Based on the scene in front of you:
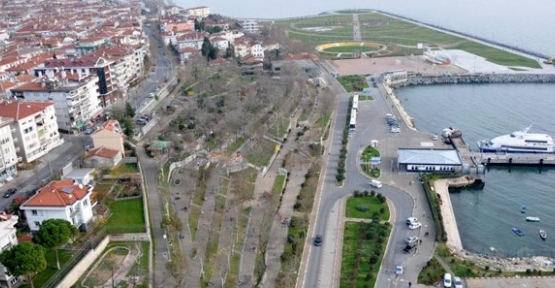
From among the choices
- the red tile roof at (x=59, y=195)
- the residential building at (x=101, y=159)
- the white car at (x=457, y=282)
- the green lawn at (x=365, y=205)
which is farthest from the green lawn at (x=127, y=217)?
the white car at (x=457, y=282)

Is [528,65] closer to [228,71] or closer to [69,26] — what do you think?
[228,71]

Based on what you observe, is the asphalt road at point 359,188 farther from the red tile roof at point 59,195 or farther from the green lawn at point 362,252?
the red tile roof at point 59,195

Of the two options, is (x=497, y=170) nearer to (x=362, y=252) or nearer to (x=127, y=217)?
(x=362, y=252)

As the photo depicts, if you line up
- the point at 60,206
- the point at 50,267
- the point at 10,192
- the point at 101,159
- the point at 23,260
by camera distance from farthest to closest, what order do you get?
the point at 101,159, the point at 10,192, the point at 60,206, the point at 50,267, the point at 23,260

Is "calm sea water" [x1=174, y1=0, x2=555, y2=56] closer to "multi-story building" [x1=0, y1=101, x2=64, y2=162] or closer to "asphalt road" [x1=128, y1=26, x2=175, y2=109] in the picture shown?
"asphalt road" [x1=128, y1=26, x2=175, y2=109]

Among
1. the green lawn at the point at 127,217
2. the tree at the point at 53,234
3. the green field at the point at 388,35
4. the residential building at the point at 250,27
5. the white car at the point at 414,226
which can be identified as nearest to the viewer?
the tree at the point at 53,234

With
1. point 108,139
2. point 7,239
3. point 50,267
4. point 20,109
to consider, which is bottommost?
point 50,267

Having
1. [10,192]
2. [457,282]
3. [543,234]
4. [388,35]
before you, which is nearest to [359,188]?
[543,234]
